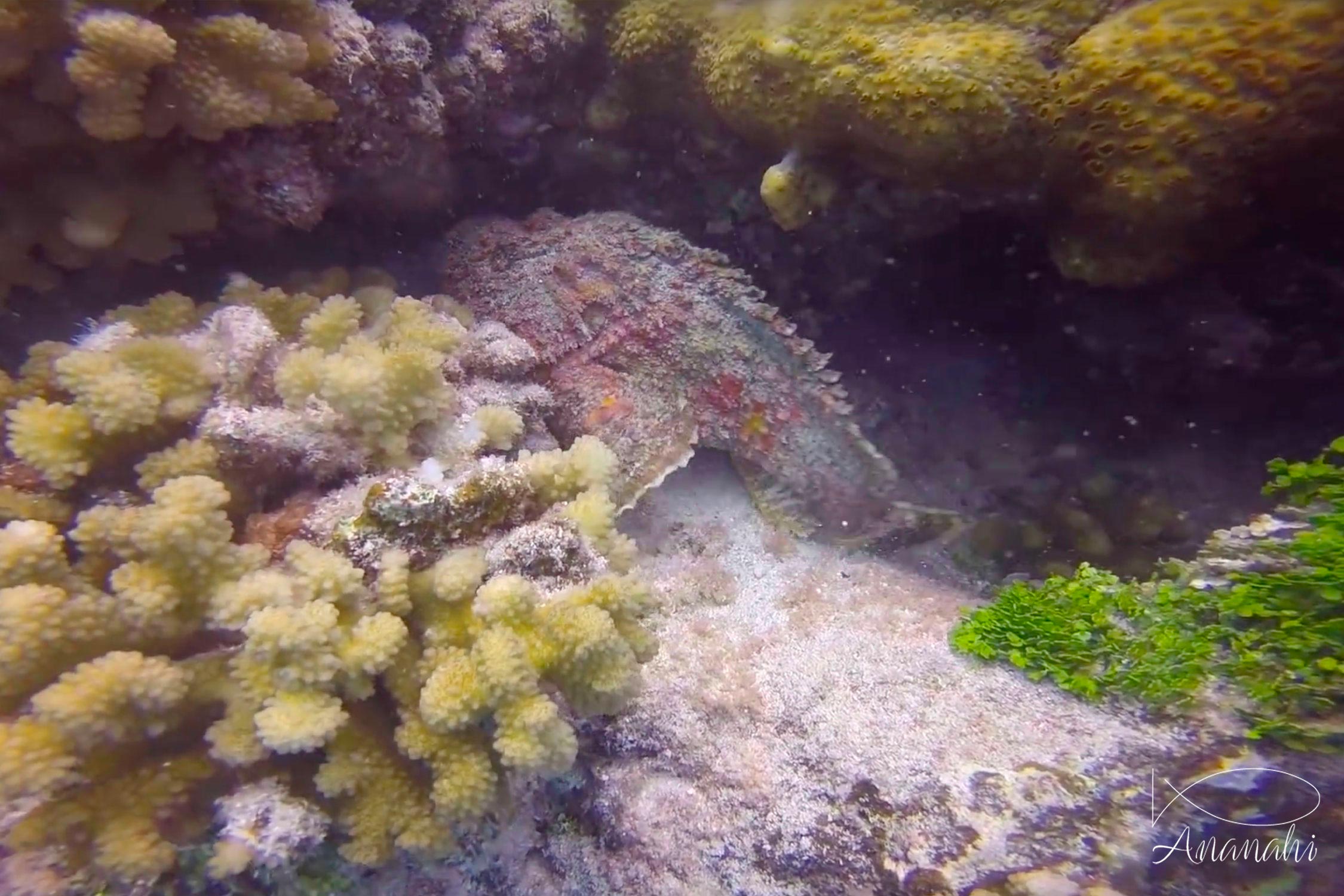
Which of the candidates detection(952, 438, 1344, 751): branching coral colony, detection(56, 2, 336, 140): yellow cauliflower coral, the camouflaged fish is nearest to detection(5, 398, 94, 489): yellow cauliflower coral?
detection(56, 2, 336, 140): yellow cauliflower coral

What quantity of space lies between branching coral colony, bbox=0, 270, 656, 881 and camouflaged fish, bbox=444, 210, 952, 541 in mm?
1274

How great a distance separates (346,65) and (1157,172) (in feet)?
11.4

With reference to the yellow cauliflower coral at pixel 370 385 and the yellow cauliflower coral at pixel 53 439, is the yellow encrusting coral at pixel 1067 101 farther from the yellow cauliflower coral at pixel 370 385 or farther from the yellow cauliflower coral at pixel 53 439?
the yellow cauliflower coral at pixel 53 439

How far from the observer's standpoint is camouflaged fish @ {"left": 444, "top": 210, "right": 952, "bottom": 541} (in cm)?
423

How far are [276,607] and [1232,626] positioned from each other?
3439 millimetres

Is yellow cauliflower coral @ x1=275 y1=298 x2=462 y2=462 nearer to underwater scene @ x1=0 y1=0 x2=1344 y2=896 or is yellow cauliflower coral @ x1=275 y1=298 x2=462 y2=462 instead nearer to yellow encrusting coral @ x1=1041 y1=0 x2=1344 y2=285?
underwater scene @ x1=0 y1=0 x2=1344 y2=896

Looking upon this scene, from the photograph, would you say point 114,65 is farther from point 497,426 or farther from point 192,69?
point 497,426

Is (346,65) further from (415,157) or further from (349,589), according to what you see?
(349,589)

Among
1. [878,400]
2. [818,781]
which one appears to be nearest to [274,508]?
[818,781]

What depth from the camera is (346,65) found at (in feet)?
10.6

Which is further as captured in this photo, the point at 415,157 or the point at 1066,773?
the point at 415,157

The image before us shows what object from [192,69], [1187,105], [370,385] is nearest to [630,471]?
[370,385]

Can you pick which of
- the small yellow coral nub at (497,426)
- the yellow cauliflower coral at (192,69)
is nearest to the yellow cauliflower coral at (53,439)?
the yellow cauliflower coral at (192,69)

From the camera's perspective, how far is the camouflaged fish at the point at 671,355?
4234mm
